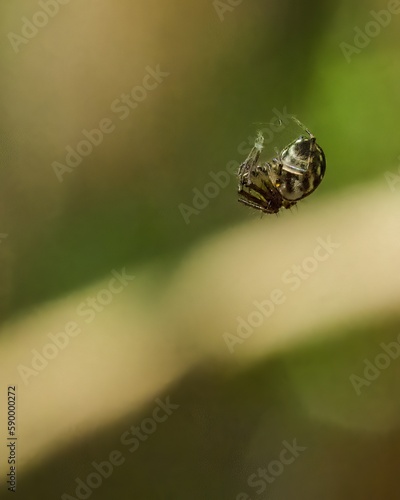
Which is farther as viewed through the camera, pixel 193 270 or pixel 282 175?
pixel 193 270

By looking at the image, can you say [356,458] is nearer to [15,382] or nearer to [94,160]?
[15,382]

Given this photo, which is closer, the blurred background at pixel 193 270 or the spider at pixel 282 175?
the spider at pixel 282 175

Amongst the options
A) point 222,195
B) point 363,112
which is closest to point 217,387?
point 222,195

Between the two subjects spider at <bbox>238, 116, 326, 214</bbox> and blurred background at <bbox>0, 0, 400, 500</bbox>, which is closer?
spider at <bbox>238, 116, 326, 214</bbox>

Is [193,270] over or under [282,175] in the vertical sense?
under
